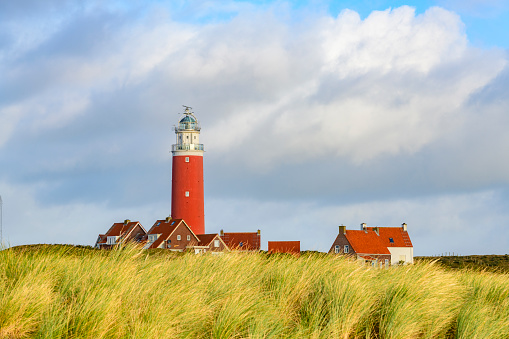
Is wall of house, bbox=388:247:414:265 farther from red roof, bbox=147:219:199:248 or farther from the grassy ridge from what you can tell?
the grassy ridge

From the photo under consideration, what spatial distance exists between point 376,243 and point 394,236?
11.2 feet

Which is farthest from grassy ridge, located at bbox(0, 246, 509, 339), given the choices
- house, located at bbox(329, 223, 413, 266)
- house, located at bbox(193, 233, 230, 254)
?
house, located at bbox(193, 233, 230, 254)

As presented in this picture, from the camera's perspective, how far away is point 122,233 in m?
51.2

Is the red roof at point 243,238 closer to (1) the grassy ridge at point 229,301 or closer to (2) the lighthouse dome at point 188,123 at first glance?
(2) the lighthouse dome at point 188,123

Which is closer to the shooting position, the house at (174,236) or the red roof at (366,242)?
the house at (174,236)

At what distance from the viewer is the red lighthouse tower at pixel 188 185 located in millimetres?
48031

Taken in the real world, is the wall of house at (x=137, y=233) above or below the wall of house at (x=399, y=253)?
above

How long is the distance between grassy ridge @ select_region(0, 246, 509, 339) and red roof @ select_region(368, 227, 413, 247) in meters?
41.2

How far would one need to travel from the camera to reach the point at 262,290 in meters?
9.60

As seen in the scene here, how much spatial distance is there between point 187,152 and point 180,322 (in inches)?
1636

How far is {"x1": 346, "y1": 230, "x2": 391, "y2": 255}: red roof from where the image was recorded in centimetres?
4816

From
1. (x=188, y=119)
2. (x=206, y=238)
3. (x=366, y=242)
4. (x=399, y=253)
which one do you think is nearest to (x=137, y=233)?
(x=206, y=238)

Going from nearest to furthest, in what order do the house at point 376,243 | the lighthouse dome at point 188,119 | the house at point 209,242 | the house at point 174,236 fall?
1. the house at point 174,236
2. the house at point 209,242
3. the house at point 376,243
4. the lighthouse dome at point 188,119

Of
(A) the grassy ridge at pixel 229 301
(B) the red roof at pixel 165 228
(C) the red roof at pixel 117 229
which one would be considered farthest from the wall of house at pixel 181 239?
(A) the grassy ridge at pixel 229 301
